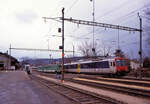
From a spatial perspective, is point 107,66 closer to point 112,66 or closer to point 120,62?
point 112,66

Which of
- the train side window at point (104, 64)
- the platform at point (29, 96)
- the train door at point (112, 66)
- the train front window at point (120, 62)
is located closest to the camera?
the platform at point (29, 96)

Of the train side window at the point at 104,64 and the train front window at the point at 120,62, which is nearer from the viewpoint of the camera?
the train front window at the point at 120,62

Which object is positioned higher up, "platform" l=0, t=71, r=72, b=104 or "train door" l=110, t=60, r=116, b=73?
"train door" l=110, t=60, r=116, b=73

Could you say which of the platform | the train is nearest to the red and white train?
the train

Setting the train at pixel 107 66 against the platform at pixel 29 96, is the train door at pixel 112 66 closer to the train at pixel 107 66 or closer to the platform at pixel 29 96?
the train at pixel 107 66

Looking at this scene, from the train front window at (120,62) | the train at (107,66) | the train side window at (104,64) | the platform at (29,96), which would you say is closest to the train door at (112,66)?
the train at (107,66)

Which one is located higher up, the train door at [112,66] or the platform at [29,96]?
the train door at [112,66]

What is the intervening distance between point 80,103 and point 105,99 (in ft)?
5.05

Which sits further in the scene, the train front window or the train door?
the train front window

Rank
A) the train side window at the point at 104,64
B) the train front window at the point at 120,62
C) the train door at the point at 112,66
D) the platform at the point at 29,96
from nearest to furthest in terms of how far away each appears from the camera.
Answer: the platform at the point at 29,96, the train door at the point at 112,66, the train front window at the point at 120,62, the train side window at the point at 104,64

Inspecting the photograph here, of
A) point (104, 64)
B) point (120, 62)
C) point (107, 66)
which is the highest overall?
point (120, 62)

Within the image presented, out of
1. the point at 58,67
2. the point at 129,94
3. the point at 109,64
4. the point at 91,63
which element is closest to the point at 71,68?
the point at 58,67

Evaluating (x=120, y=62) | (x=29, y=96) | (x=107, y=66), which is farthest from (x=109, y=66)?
(x=29, y=96)

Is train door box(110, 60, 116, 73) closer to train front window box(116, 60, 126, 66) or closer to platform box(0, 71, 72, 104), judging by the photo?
train front window box(116, 60, 126, 66)
